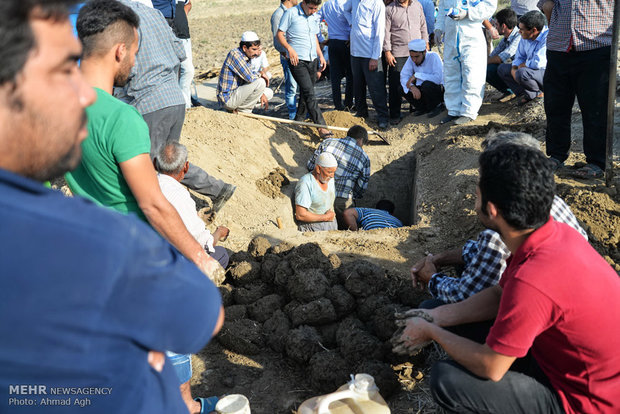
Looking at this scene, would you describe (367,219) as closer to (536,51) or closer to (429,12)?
(536,51)

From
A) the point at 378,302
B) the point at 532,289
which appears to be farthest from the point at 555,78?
the point at 532,289

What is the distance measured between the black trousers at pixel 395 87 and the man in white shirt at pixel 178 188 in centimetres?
605

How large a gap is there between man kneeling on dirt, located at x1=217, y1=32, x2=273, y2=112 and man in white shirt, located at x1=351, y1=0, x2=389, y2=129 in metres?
1.53

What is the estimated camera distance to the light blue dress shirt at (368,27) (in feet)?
26.3

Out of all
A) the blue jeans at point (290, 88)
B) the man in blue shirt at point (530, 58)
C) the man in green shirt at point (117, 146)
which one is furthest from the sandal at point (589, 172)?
the blue jeans at point (290, 88)

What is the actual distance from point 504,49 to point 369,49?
2218mm

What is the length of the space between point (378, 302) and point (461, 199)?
7.94 feet

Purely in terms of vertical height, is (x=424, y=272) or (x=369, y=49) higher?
(x=424, y=272)

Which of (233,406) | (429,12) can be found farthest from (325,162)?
(429,12)

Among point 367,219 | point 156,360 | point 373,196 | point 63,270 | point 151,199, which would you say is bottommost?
point 373,196

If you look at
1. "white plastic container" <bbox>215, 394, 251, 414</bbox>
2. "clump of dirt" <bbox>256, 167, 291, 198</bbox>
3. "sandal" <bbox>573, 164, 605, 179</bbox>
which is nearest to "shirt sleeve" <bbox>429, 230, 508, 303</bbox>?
"white plastic container" <bbox>215, 394, 251, 414</bbox>

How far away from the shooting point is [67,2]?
1021 millimetres

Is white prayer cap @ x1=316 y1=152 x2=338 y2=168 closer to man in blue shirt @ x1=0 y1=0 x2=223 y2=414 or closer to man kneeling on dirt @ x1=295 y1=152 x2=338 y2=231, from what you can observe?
man kneeling on dirt @ x1=295 y1=152 x2=338 y2=231

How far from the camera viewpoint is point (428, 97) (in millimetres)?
8688
